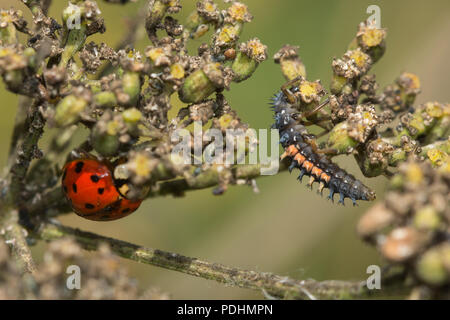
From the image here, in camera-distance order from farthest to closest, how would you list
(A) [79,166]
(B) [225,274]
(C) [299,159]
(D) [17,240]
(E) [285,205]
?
(E) [285,205], (A) [79,166], (C) [299,159], (D) [17,240], (B) [225,274]

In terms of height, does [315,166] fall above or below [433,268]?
above

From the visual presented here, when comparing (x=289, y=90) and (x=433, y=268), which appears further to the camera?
(x=289, y=90)

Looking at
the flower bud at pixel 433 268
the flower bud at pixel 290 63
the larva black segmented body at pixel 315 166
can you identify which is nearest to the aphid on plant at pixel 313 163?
the larva black segmented body at pixel 315 166

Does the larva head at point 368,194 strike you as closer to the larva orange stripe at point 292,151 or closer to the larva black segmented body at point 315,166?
the larva black segmented body at point 315,166

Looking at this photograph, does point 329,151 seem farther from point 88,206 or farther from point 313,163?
point 88,206

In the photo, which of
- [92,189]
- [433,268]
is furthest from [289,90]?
[433,268]
